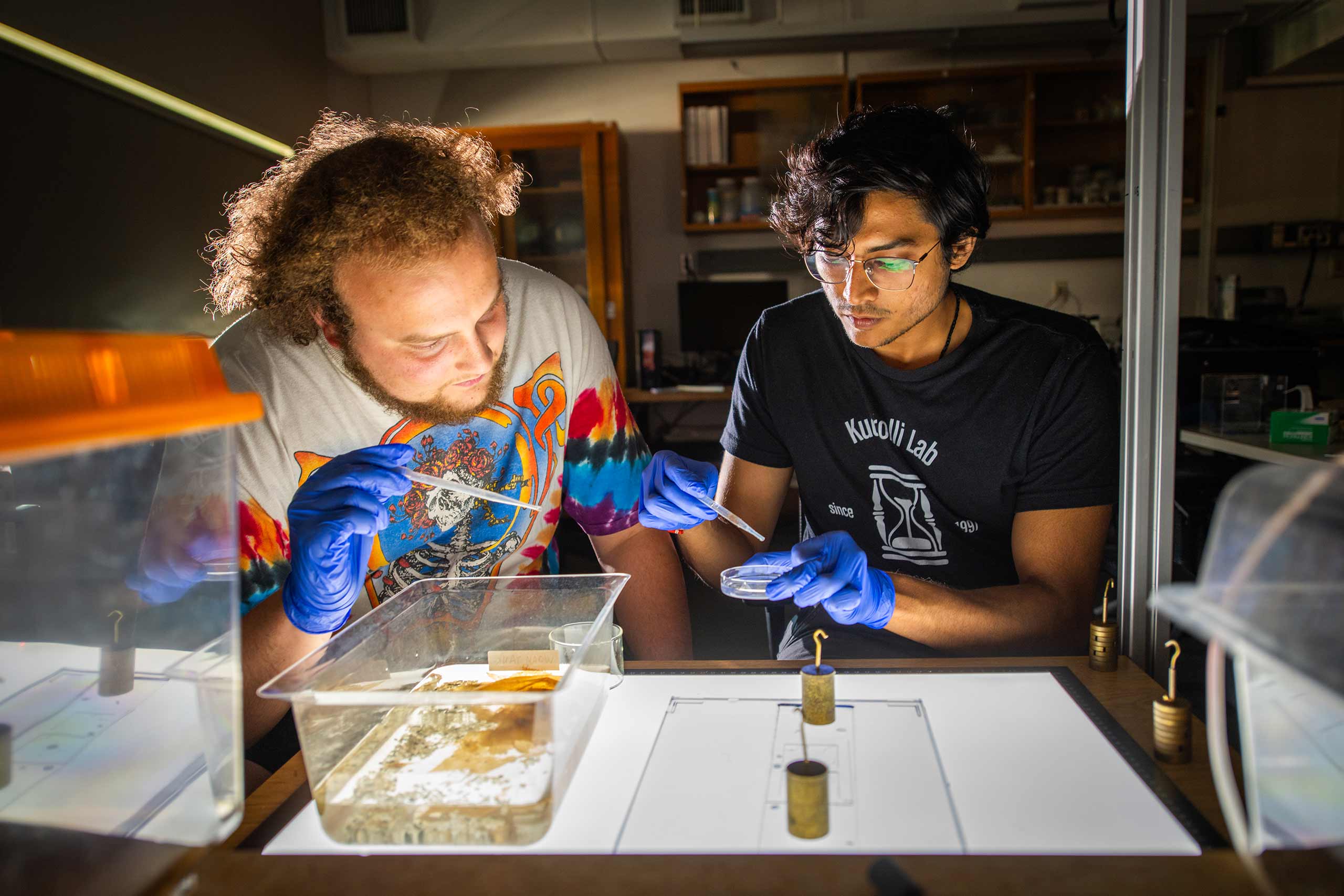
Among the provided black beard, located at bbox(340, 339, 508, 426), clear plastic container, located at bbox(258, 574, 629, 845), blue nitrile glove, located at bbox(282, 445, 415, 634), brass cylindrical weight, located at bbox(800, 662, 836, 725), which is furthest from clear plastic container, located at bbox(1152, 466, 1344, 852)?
black beard, located at bbox(340, 339, 508, 426)

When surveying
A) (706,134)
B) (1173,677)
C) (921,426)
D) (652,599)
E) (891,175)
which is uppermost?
(706,134)

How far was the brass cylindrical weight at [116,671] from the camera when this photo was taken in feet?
2.22

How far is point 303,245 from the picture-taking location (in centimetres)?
122

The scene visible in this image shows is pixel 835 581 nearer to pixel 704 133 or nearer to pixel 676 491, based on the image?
pixel 676 491

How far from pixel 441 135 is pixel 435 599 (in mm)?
857

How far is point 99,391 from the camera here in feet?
1.82

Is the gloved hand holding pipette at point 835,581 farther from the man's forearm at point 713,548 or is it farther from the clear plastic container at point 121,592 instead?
the clear plastic container at point 121,592

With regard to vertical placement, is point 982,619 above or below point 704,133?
below

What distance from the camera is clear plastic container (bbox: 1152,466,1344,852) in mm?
467

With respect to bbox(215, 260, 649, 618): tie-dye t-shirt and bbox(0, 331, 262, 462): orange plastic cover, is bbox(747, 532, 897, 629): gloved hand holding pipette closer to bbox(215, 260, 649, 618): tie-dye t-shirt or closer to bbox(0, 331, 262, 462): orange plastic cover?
bbox(215, 260, 649, 618): tie-dye t-shirt

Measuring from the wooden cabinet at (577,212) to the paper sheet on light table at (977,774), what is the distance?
3.38 meters

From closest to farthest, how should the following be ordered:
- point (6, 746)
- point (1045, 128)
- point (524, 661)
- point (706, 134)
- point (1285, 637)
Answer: point (1285, 637)
point (6, 746)
point (524, 661)
point (1045, 128)
point (706, 134)

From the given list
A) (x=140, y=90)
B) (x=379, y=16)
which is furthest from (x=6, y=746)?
(x=379, y=16)

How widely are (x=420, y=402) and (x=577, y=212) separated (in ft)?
11.0
